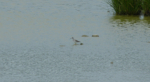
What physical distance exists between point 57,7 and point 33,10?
1.31 meters

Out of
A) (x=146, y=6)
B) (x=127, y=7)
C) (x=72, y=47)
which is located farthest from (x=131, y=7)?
(x=72, y=47)

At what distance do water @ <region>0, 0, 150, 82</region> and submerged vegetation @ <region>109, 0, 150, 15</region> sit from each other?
1.13ft

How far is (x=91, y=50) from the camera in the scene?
7.56 metres

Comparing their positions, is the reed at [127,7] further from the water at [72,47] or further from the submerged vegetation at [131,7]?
the water at [72,47]

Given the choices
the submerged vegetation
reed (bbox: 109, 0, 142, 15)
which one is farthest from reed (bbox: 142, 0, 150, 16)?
reed (bbox: 109, 0, 142, 15)

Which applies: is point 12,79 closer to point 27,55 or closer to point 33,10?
point 27,55

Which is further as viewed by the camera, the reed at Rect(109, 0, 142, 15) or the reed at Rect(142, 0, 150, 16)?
the reed at Rect(109, 0, 142, 15)

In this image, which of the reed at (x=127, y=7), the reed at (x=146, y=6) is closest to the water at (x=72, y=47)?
the reed at (x=127, y=7)

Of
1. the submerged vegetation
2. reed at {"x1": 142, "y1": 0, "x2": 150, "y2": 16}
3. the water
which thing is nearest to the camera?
the water

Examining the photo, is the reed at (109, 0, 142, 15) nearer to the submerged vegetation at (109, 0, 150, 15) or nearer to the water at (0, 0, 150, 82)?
the submerged vegetation at (109, 0, 150, 15)

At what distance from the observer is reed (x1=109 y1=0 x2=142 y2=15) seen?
12.4 metres

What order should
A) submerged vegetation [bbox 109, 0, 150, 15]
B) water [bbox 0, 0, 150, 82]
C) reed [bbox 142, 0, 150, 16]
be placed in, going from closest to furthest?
water [bbox 0, 0, 150, 82], reed [bbox 142, 0, 150, 16], submerged vegetation [bbox 109, 0, 150, 15]

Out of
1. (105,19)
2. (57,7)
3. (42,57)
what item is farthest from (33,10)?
(42,57)

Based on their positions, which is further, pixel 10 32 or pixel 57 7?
pixel 57 7
